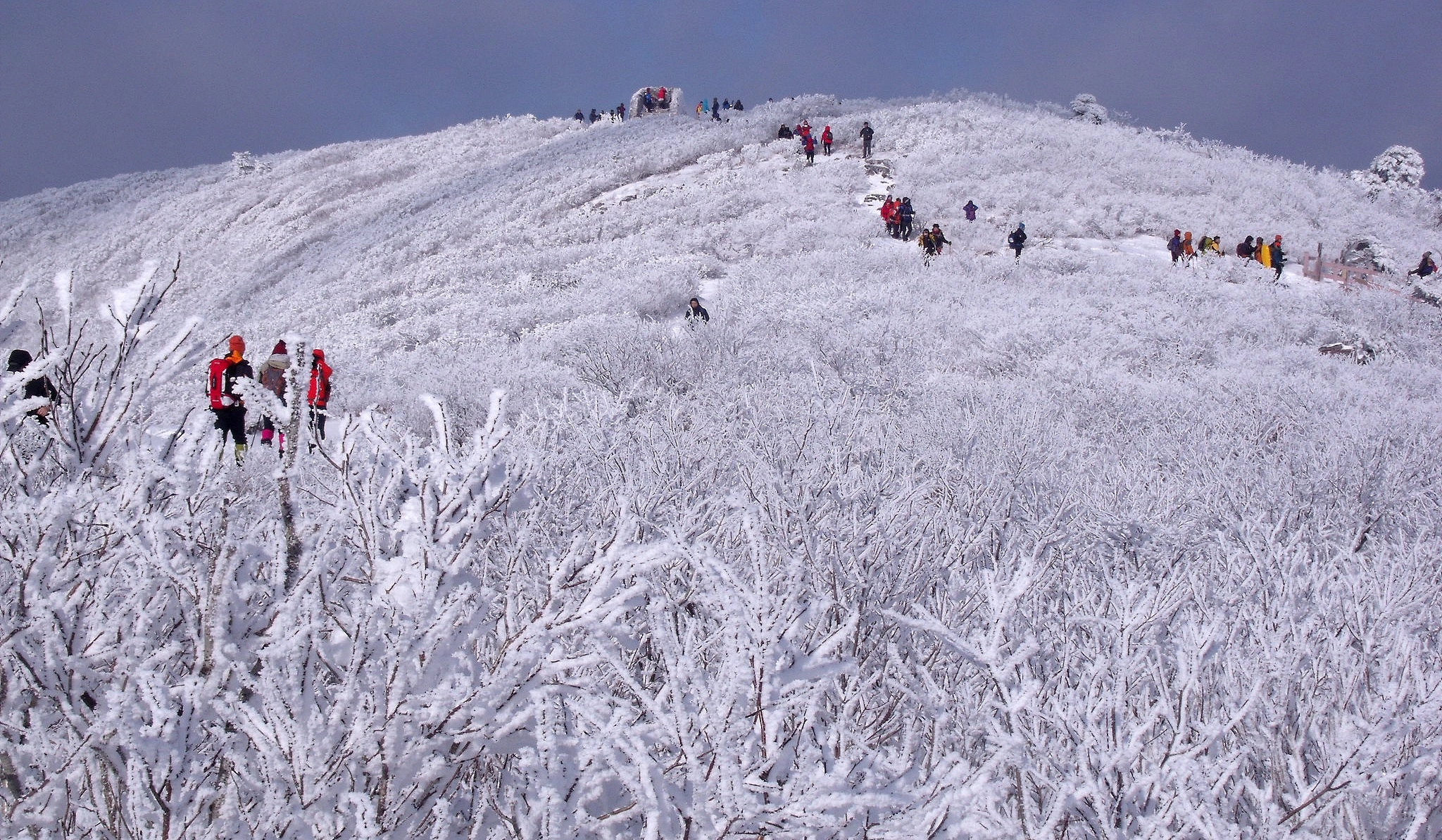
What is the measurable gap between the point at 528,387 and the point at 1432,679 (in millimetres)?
10001

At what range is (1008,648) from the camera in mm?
3523

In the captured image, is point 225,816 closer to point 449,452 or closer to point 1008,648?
point 449,452

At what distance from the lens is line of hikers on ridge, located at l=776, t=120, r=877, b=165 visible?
28141 millimetres

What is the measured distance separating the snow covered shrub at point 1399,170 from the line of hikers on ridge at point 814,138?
980 inches

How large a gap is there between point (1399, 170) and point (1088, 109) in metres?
14.0

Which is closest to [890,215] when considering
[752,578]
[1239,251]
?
[1239,251]

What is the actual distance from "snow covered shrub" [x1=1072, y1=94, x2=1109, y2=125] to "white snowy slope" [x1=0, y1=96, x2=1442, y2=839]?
26.2m

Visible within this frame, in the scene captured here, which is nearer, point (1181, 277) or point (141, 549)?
point (141, 549)

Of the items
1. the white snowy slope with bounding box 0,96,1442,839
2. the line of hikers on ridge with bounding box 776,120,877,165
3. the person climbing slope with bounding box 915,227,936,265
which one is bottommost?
the white snowy slope with bounding box 0,96,1442,839

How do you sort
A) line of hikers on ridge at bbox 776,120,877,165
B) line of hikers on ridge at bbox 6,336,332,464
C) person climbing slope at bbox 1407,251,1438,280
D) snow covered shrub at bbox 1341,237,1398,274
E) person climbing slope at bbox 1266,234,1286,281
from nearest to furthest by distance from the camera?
line of hikers on ridge at bbox 6,336,332,464
person climbing slope at bbox 1266,234,1286,281
person climbing slope at bbox 1407,251,1438,280
snow covered shrub at bbox 1341,237,1398,274
line of hikers on ridge at bbox 776,120,877,165

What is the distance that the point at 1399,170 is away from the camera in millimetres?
36438

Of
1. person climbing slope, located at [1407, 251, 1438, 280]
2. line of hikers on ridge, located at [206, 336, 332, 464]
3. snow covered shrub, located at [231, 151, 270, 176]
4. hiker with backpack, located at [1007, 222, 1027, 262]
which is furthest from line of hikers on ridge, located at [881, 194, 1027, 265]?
snow covered shrub, located at [231, 151, 270, 176]

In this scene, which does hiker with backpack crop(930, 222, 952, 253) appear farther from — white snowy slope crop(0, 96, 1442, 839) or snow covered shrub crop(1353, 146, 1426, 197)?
snow covered shrub crop(1353, 146, 1426, 197)

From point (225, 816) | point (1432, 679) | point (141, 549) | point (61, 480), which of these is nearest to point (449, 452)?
point (141, 549)
